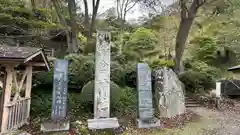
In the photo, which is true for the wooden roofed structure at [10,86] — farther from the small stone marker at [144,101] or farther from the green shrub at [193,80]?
the green shrub at [193,80]

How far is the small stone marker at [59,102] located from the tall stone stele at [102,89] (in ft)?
3.12

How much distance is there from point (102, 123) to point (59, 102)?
1694 mm

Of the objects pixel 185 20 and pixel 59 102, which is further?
pixel 185 20

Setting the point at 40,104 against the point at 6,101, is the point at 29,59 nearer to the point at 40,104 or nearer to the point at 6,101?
the point at 6,101

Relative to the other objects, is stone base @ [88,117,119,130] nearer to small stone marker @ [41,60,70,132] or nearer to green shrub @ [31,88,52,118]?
small stone marker @ [41,60,70,132]

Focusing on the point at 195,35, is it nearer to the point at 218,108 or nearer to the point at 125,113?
the point at 218,108

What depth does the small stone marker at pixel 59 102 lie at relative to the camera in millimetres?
6535

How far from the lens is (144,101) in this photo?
775 centimetres

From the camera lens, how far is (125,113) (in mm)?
8500

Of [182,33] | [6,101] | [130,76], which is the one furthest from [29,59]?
[182,33]

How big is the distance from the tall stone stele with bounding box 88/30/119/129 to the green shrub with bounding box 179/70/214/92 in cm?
699

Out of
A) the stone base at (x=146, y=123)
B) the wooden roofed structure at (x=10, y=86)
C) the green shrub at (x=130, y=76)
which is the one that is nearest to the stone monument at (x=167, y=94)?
the stone base at (x=146, y=123)

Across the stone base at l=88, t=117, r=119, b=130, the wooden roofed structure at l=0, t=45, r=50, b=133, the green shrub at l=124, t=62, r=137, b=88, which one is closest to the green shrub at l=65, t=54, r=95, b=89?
the green shrub at l=124, t=62, r=137, b=88

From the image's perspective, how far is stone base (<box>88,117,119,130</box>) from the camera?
22.5 feet
